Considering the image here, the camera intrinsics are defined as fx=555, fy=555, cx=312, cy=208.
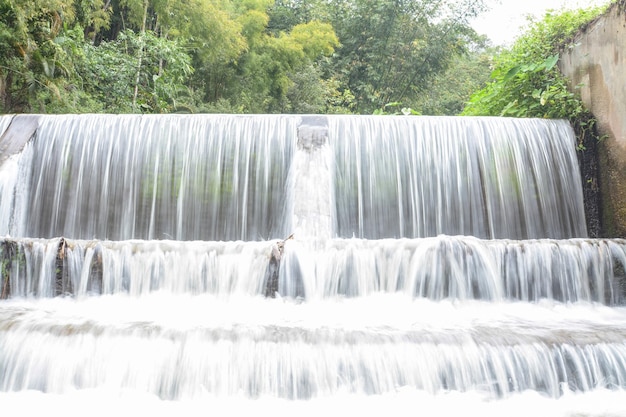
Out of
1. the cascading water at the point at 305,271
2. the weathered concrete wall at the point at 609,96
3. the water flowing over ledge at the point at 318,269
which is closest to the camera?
the cascading water at the point at 305,271

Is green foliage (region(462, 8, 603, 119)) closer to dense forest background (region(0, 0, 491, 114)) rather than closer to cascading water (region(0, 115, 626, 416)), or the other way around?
cascading water (region(0, 115, 626, 416))

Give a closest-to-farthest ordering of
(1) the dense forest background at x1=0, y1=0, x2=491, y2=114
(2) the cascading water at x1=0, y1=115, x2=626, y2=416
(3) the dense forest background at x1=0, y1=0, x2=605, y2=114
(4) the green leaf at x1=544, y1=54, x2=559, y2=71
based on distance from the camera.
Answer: (2) the cascading water at x1=0, y1=115, x2=626, y2=416 → (4) the green leaf at x1=544, y1=54, x2=559, y2=71 → (3) the dense forest background at x1=0, y1=0, x2=605, y2=114 → (1) the dense forest background at x1=0, y1=0, x2=491, y2=114

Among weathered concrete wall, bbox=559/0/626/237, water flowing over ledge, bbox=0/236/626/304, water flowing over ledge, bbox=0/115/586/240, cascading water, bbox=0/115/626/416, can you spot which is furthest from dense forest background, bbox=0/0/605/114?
water flowing over ledge, bbox=0/236/626/304

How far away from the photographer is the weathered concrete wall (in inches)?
268

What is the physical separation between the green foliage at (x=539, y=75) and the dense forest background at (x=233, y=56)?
300cm

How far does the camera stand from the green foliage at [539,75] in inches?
316

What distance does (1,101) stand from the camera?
9.97 m

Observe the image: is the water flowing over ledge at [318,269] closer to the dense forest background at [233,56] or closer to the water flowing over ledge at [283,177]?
the water flowing over ledge at [283,177]

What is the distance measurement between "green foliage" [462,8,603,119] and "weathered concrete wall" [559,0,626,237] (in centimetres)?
33

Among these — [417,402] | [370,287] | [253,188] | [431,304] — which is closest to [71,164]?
[253,188]

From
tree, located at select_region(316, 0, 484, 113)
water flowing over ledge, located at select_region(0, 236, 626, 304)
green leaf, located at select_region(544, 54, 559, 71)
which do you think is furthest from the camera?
tree, located at select_region(316, 0, 484, 113)

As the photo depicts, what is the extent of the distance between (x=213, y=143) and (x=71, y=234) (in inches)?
88.4

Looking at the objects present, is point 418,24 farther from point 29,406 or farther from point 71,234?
point 29,406

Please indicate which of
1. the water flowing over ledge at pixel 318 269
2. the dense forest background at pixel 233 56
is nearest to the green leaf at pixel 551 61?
the water flowing over ledge at pixel 318 269
